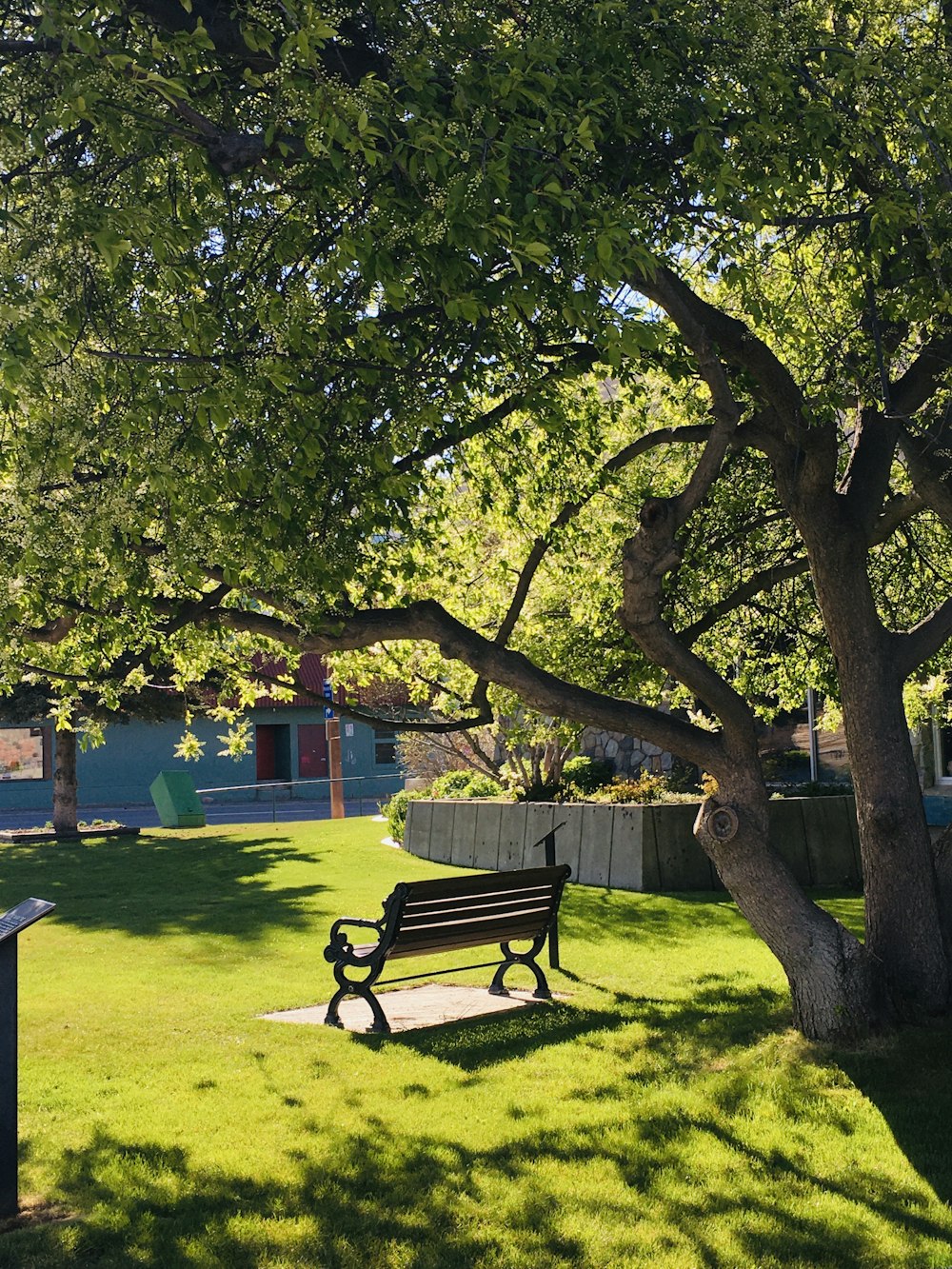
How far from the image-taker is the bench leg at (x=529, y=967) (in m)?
9.48

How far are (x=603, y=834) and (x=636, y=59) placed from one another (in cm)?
1120

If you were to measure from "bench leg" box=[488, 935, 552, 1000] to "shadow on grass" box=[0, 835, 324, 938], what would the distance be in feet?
13.6

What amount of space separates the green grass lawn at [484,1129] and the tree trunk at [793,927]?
0.25m

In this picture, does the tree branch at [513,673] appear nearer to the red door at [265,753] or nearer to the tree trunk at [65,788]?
the tree trunk at [65,788]

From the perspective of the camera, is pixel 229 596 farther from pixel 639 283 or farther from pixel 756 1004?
pixel 756 1004

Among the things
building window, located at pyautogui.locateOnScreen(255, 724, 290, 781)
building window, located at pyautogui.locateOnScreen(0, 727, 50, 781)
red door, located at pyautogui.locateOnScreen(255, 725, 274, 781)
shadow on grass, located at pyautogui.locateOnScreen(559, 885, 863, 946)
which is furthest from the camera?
red door, located at pyautogui.locateOnScreen(255, 725, 274, 781)

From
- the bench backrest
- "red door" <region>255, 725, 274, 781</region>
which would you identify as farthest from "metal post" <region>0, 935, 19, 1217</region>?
"red door" <region>255, 725, 274, 781</region>

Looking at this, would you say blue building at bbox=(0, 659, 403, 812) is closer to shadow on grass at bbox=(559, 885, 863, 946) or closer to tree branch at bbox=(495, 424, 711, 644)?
shadow on grass at bbox=(559, 885, 863, 946)

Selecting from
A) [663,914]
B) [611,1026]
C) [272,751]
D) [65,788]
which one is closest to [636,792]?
[663,914]

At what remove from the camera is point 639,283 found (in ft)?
22.1

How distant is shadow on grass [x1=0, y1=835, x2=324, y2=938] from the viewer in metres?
14.3

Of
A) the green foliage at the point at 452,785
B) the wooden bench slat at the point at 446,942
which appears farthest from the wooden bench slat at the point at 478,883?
the green foliage at the point at 452,785

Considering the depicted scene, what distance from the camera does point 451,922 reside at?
29.2 feet

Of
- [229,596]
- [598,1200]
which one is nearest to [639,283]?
[229,596]
